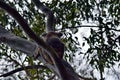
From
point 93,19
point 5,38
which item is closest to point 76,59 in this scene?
point 93,19

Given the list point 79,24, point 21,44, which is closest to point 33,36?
point 21,44

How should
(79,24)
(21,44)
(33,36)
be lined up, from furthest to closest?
(79,24) → (21,44) → (33,36)

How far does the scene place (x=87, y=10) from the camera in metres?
4.14

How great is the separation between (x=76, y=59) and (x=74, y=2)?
1.94m

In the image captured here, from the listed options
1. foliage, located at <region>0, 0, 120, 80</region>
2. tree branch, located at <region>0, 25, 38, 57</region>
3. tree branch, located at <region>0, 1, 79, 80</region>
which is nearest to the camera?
tree branch, located at <region>0, 1, 79, 80</region>

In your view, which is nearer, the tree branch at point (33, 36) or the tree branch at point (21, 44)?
the tree branch at point (33, 36)

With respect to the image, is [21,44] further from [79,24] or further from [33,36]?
[79,24]

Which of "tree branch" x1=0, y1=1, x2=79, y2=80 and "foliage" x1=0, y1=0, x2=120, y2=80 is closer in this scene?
"tree branch" x1=0, y1=1, x2=79, y2=80

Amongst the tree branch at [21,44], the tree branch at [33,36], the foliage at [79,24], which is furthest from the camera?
the foliage at [79,24]

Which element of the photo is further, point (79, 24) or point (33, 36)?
point (79, 24)

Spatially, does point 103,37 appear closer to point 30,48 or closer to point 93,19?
point 93,19

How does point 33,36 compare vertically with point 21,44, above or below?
above

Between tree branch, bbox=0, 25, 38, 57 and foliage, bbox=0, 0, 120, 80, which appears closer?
tree branch, bbox=0, 25, 38, 57

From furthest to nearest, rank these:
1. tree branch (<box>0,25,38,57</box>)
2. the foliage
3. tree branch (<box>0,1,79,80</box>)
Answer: the foliage → tree branch (<box>0,25,38,57</box>) → tree branch (<box>0,1,79,80</box>)
